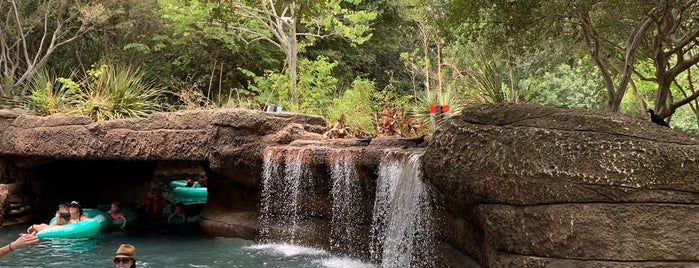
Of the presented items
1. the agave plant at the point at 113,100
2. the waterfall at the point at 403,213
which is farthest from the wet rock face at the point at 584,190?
the agave plant at the point at 113,100

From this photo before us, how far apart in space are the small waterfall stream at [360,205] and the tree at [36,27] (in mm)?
11200

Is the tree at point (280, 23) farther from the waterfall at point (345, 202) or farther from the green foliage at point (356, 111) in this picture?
the waterfall at point (345, 202)

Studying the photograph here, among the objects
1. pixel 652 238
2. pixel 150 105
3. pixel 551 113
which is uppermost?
pixel 150 105

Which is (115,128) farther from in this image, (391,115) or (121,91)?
(391,115)

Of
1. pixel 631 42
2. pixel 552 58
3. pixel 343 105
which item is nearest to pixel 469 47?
pixel 552 58

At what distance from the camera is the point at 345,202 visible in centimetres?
938

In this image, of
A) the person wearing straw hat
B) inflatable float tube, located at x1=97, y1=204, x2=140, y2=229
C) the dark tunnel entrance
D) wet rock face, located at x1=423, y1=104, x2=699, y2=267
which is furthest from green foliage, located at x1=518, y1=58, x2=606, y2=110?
the person wearing straw hat

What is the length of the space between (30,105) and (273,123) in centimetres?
677

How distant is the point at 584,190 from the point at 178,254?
23.9 ft

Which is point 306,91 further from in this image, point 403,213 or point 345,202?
point 403,213

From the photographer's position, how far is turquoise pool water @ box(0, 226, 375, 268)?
925 cm

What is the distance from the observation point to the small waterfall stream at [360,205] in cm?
728

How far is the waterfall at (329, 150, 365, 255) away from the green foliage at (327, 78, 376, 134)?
3.29 meters

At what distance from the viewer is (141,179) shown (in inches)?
688
